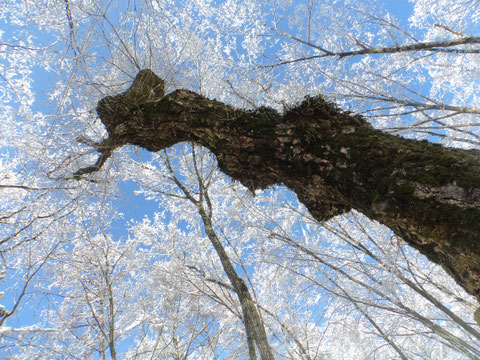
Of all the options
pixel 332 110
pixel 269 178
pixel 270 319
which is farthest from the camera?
pixel 270 319

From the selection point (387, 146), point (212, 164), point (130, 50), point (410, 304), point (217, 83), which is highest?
point (217, 83)

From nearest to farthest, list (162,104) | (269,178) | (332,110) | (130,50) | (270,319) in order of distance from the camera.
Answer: (332,110) → (269,178) → (162,104) → (130,50) → (270,319)

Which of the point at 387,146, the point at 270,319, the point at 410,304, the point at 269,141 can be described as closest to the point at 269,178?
the point at 269,141

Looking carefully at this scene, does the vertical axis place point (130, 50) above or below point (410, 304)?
above

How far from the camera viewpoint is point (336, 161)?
4.07 ft

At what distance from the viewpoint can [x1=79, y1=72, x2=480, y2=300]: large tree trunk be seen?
2.74 ft

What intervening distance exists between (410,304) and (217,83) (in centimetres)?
504

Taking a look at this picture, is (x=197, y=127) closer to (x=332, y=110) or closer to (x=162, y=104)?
(x=162, y=104)

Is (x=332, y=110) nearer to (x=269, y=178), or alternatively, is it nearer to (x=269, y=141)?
(x=269, y=141)

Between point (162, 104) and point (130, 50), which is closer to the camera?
point (162, 104)

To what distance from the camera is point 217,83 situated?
4688 mm

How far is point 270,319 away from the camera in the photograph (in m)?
5.27

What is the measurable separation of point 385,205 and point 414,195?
Result: 0.11 metres

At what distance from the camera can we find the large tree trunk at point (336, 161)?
83 cm
